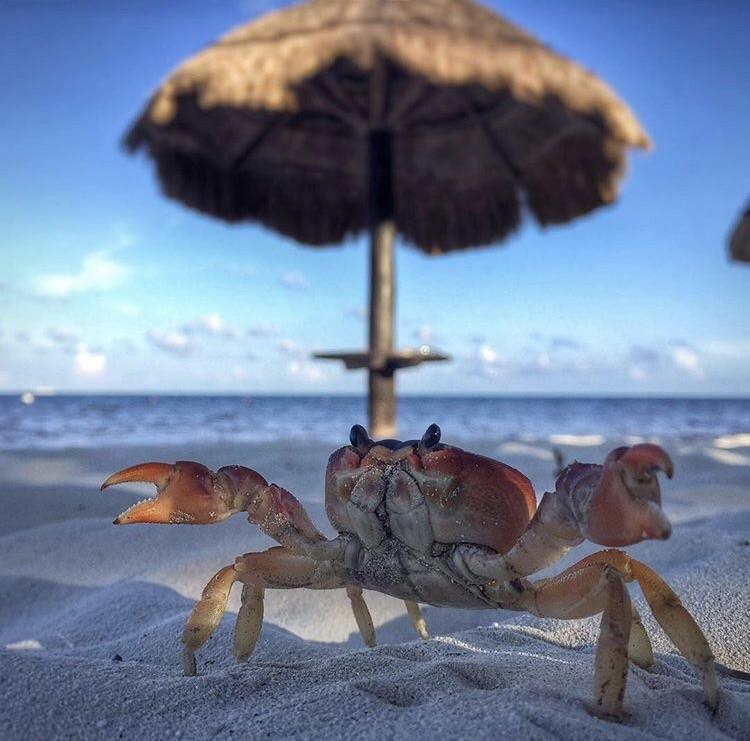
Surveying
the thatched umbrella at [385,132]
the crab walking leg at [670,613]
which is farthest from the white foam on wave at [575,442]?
the crab walking leg at [670,613]

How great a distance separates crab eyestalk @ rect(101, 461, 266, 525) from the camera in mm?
1564

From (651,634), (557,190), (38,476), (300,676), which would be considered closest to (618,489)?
(300,676)

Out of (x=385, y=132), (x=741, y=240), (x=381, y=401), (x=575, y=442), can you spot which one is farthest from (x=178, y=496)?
(x=575, y=442)

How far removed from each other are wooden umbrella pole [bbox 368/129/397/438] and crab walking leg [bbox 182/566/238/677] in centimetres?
393

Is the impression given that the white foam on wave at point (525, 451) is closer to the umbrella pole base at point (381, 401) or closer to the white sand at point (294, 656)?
the umbrella pole base at point (381, 401)

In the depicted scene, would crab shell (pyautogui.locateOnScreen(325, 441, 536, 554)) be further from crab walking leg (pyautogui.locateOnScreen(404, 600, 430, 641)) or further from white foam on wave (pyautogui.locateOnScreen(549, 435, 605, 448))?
white foam on wave (pyautogui.locateOnScreen(549, 435, 605, 448))

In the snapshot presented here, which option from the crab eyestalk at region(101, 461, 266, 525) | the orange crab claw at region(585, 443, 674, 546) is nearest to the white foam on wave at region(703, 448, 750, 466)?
the orange crab claw at region(585, 443, 674, 546)

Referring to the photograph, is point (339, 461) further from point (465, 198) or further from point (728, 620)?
point (465, 198)

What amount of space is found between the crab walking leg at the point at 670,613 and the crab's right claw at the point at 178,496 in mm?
884

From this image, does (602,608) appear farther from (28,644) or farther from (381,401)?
(381,401)

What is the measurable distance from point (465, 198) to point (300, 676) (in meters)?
6.21

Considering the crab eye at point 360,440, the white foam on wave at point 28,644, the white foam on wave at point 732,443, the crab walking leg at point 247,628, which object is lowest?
the white foam on wave at point 28,644

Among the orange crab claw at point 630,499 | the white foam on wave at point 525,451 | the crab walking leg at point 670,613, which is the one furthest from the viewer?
the white foam on wave at point 525,451

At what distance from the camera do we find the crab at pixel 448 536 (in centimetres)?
123
